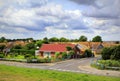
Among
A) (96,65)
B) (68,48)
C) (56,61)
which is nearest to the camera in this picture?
(96,65)

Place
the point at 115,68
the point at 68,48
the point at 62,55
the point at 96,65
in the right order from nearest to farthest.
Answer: the point at 115,68 < the point at 96,65 < the point at 62,55 < the point at 68,48

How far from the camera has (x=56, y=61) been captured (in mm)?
60906

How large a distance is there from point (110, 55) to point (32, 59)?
18.7 metres

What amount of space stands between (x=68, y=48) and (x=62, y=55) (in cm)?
817

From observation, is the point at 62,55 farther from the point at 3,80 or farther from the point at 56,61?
the point at 3,80

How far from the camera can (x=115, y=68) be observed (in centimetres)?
4534

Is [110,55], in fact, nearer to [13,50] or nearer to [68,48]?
[68,48]

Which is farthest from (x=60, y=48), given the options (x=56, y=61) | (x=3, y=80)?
(x=3, y=80)

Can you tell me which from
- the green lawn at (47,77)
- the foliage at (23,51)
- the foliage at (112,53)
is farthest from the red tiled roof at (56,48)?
the green lawn at (47,77)

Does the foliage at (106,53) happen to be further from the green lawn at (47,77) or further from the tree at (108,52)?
the green lawn at (47,77)

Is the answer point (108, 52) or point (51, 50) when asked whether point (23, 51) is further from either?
point (108, 52)

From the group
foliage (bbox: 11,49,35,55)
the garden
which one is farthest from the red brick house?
the garden

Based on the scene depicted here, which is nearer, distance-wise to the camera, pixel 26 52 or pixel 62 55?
pixel 62 55

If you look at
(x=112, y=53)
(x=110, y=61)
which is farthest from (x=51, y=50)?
(x=110, y=61)
